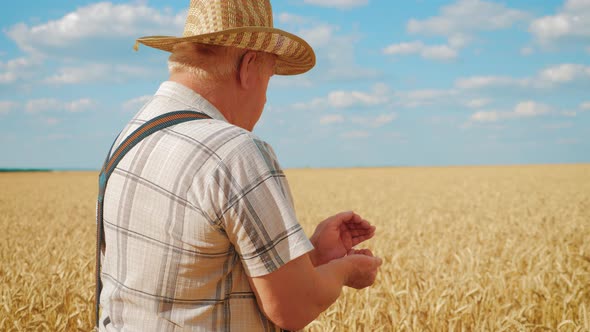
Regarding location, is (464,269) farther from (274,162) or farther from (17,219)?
(17,219)

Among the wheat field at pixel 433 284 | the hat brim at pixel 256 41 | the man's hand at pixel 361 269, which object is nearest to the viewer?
the hat brim at pixel 256 41

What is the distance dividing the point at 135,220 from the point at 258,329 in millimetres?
536

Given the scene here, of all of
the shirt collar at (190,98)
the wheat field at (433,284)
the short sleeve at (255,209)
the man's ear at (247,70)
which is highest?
the man's ear at (247,70)

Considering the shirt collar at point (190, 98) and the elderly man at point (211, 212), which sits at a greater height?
the shirt collar at point (190, 98)

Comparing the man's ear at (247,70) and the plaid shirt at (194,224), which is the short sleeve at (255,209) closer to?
the plaid shirt at (194,224)

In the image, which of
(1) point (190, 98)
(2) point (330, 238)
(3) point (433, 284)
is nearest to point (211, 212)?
(1) point (190, 98)

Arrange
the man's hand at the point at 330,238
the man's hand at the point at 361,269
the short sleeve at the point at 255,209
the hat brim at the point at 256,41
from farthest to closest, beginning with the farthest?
the man's hand at the point at 330,238 → the man's hand at the point at 361,269 → the hat brim at the point at 256,41 → the short sleeve at the point at 255,209

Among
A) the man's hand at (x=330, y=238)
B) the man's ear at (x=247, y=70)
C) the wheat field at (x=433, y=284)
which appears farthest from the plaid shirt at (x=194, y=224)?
the wheat field at (x=433, y=284)

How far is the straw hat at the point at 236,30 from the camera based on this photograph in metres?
1.69

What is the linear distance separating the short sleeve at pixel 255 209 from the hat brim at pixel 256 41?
0.41 meters

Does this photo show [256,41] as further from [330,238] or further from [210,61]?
[330,238]

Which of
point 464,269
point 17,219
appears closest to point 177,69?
point 464,269

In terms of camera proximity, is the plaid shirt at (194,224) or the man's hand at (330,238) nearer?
the plaid shirt at (194,224)

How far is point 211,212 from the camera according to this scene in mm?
1458
